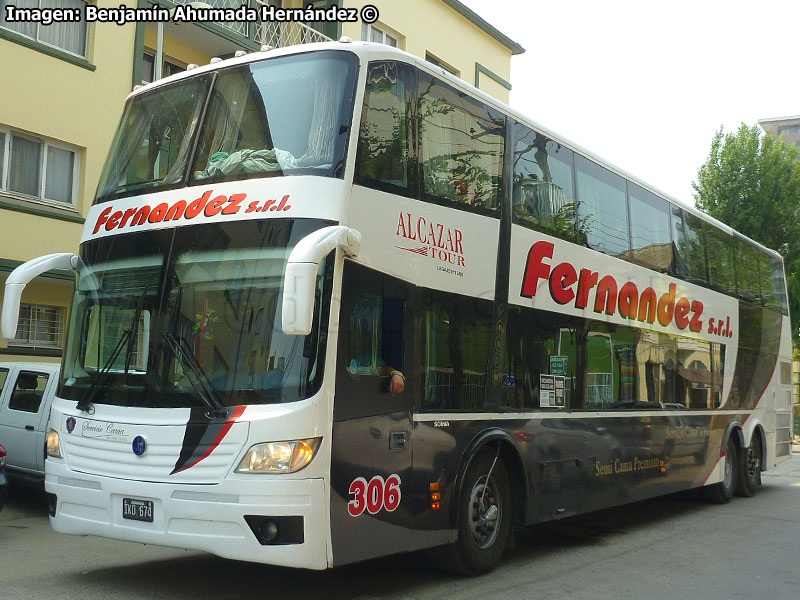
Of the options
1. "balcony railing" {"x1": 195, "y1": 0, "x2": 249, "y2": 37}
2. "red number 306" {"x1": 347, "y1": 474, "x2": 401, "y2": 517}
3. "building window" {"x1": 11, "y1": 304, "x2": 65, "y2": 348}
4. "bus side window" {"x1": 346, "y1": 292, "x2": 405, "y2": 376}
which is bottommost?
"red number 306" {"x1": 347, "y1": 474, "x2": 401, "y2": 517}

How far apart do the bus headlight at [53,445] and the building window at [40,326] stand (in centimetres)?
900

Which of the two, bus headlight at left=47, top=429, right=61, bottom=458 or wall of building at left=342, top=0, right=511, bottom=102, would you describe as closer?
bus headlight at left=47, top=429, right=61, bottom=458

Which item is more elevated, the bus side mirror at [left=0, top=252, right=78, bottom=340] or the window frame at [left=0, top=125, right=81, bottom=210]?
the window frame at [left=0, top=125, right=81, bottom=210]

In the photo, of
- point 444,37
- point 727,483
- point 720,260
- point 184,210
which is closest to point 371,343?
point 184,210

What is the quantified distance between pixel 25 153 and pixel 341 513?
11452mm

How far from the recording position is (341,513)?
21.2ft

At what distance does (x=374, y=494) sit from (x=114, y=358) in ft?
7.19

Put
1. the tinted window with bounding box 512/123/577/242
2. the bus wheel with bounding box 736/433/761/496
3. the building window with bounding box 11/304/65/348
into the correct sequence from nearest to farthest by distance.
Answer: the tinted window with bounding box 512/123/577/242, the bus wheel with bounding box 736/433/761/496, the building window with bounding box 11/304/65/348

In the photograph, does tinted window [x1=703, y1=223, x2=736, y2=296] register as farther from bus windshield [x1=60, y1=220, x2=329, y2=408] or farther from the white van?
the white van

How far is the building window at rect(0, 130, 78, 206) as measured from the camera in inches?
599

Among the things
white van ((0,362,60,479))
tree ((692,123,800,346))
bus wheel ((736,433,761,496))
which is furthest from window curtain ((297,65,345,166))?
tree ((692,123,800,346))

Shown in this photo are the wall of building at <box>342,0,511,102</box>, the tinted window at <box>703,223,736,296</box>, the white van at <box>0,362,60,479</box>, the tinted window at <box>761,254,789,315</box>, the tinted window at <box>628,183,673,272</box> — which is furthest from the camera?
the wall of building at <box>342,0,511,102</box>

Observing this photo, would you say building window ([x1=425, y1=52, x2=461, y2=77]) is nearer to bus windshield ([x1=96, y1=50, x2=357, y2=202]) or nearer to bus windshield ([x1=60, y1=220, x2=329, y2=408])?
bus windshield ([x1=96, y1=50, x2=357, y2=202])

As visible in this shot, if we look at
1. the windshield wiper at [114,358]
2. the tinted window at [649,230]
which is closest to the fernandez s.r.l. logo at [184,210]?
the windshield wiper at [114,358]
